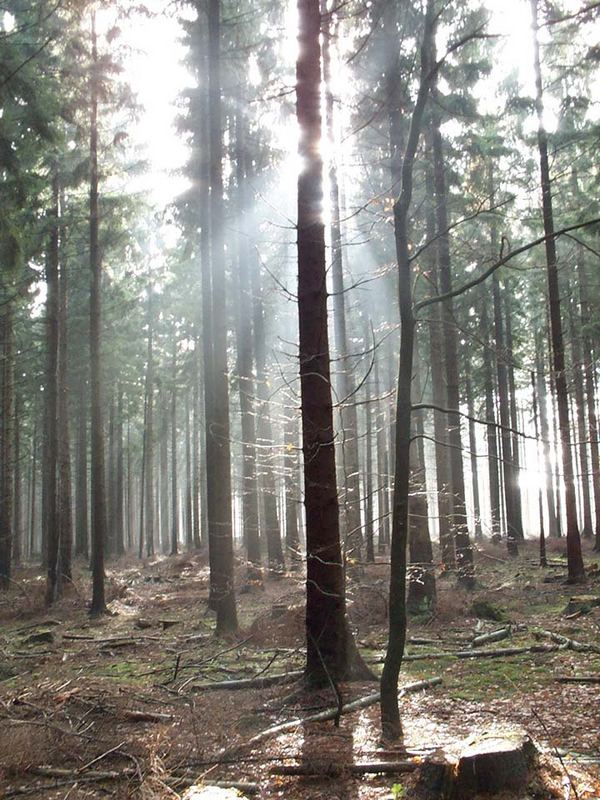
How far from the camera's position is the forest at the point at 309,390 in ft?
18.1

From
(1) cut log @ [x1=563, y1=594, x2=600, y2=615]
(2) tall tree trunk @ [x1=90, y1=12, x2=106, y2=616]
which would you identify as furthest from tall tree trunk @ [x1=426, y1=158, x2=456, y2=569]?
(2) tall tree trunk @ [x1=90, y1=12, x2=106, y2=616]

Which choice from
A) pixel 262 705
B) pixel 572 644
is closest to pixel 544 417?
pixel 572 644

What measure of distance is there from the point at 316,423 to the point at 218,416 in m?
5.34

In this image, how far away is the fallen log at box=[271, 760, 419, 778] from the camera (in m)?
4.81

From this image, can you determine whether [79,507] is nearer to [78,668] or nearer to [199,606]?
[199,606]

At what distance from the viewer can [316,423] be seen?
7027 millimetres

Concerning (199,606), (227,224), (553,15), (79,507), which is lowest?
(199,606)

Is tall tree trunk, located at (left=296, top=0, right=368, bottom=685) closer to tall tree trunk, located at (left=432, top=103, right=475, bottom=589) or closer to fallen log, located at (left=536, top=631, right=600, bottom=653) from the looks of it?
fallen log, located at (left=536, top=631, right=600, bottom=653)

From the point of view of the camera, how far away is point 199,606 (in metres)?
15.7

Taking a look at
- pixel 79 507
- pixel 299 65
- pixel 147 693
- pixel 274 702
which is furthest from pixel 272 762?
pixel 79 507

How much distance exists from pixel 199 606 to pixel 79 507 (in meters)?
14.4

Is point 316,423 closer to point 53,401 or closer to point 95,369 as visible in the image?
point 95,369

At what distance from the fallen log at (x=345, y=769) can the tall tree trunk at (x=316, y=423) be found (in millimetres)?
1698

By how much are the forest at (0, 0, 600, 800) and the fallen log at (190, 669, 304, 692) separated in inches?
1.5
